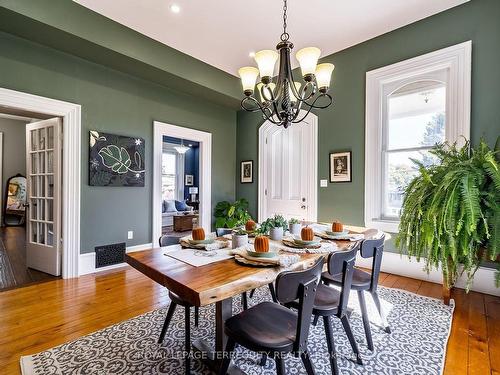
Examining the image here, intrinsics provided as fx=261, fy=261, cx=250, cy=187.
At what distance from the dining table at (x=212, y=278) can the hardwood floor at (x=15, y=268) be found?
8.63 ft

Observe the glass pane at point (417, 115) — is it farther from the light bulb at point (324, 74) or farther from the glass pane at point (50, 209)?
the glass pane at point (50, 209)

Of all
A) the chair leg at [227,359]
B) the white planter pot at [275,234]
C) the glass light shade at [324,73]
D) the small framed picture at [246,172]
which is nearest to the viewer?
the chair leg at [227,359]

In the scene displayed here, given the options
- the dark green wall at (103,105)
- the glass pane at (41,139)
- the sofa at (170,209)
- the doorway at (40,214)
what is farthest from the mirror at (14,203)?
the dark green wall at (103,105)

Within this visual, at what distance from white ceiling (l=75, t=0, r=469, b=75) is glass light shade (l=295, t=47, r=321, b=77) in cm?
109

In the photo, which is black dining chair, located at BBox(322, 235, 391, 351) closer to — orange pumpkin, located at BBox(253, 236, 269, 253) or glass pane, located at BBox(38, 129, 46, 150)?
orange pumpkin, located at BBox(253, 236, 269, 253)

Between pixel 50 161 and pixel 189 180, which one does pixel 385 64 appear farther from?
pixel 189 180

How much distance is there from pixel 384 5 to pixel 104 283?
15.2 feet

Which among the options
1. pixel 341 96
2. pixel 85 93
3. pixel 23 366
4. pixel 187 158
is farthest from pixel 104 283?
pixel 187 158

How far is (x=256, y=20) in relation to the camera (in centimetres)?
317

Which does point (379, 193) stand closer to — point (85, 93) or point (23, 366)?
point (23, 366)

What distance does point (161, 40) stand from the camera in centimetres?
356

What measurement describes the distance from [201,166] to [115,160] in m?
1.62

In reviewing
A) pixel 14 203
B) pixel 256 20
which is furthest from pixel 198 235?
pixel 14 203

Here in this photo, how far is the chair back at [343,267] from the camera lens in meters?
1.47
